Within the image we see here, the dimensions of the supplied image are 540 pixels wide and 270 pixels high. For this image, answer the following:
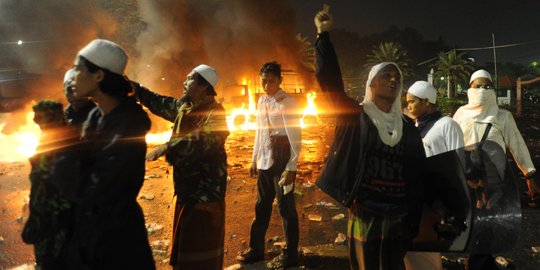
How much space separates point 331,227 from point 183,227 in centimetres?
308

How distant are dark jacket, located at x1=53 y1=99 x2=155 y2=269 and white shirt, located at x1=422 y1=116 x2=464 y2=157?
8.83 feet

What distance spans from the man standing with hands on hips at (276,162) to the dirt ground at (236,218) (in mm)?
358

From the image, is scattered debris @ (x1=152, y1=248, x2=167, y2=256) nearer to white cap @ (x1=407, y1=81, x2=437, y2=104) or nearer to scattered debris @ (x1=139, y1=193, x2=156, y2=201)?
scattered debris @ (x1=139, y1=193, x2=156, y2=201)

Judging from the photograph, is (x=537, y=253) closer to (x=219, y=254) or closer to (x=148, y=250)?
(x=219, y=254)

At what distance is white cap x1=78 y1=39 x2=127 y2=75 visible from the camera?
191 centimetres

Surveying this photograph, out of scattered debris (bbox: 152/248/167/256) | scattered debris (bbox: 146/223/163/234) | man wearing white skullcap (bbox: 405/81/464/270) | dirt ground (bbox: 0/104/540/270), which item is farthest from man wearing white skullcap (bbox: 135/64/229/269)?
scattered debris (bbox: 146/223/163/234)

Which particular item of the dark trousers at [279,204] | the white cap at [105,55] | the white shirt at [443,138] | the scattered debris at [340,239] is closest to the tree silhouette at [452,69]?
the scattered debris at [340,239]

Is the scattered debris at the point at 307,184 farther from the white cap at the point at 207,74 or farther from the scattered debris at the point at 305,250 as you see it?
the white cap at the point at 207,74

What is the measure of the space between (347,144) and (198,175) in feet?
3.79

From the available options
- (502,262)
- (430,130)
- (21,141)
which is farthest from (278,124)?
(21,141)

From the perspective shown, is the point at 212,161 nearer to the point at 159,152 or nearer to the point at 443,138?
the point at 159,152

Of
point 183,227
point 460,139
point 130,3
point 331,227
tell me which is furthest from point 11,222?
point 130,3

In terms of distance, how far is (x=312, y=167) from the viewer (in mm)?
9977

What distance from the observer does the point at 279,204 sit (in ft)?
13.4
